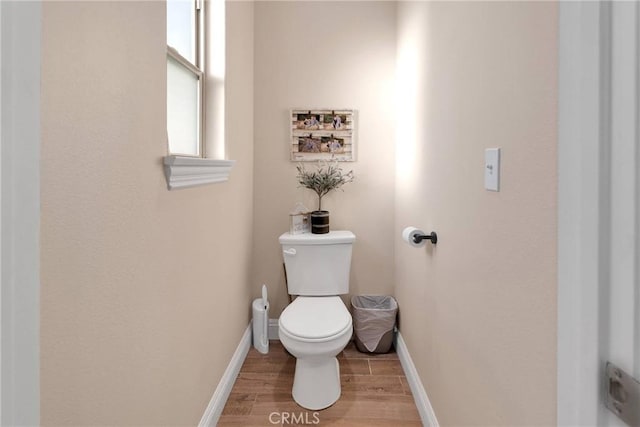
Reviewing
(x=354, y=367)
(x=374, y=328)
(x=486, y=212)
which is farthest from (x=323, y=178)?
(x=486, y=212)

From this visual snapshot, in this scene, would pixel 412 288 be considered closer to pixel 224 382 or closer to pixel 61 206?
pixel 224 382

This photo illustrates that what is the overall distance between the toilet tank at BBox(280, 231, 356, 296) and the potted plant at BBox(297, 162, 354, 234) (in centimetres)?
9

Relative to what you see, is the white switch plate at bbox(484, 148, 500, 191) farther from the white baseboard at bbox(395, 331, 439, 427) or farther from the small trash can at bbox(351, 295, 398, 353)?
the small trash can at bbox(351, 295, 398, 353)

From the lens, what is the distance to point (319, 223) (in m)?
2.31

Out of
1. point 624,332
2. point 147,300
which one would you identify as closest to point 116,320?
point 147,300

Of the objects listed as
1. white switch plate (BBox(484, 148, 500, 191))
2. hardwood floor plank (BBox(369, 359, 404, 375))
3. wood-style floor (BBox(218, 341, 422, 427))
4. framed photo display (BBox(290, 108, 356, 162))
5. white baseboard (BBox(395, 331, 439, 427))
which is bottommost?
wood-style floor (BBox(218, 341, 422, 427))

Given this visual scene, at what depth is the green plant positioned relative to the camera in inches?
93.7

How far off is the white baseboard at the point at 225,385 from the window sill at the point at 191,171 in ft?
3.22

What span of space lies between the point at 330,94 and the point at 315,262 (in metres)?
1.13

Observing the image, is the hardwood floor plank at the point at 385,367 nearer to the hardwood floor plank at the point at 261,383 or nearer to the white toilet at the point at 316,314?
the white toilet at the point at 316,314

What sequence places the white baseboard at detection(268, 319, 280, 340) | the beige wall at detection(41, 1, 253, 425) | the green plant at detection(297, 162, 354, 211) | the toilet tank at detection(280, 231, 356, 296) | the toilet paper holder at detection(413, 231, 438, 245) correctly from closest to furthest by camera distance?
1. the beige wall at detection(41, 1, 253, 425)
2. the toilet paper holder at detection(413, 231, 438, 245)
3. the toilet tank at detection(280, 231, 356, 296)
4. the green plant at detection(297, 162, 354, 211)
5. the white baseboard at detection(268, 319, 280, 340)

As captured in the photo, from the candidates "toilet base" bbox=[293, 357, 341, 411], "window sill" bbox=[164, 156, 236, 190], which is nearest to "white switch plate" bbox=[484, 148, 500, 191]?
"window sill" bbox=[164, 156, 236, 190]

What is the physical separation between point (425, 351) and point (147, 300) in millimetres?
1268

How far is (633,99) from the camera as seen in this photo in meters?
0.46
